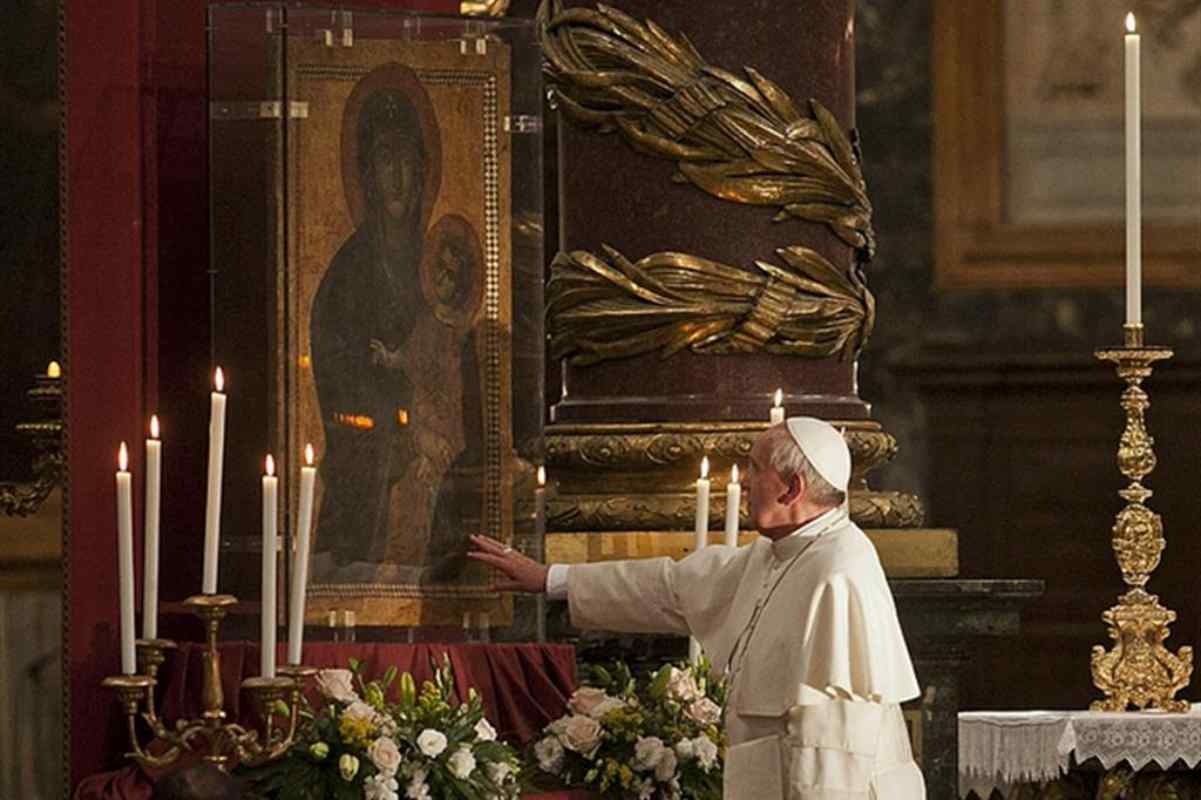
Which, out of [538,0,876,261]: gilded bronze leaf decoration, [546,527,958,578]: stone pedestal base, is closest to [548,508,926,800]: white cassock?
[546,527,958,578]: stone pedestal base

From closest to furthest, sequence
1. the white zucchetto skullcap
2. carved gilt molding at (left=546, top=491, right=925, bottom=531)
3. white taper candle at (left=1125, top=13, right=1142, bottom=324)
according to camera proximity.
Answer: the white zucchetto skullcap, carved gilt molding at (left=546, top=491, right=925, bottom=531), white taper candle at (left=1125, top=13, right=1142, bottom=324)

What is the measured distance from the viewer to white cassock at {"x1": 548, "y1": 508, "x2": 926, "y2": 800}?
6105 millimetres

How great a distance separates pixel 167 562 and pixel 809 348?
208 cm

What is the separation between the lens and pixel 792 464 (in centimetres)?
629

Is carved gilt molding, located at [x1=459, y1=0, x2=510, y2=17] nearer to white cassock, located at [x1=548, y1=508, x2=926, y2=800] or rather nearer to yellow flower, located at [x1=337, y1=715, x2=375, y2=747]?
white cassock, located at [x1=548, y1=508, x2=926, y2=800]

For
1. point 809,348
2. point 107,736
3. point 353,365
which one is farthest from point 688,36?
point 107,736

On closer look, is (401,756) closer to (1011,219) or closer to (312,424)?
(312,424)

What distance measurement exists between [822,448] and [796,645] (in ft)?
1.24

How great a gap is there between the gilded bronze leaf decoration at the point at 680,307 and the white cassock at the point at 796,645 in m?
1.07

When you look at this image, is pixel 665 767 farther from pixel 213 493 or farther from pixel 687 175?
pixel 687 175

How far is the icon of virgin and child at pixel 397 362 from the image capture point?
5.95 m

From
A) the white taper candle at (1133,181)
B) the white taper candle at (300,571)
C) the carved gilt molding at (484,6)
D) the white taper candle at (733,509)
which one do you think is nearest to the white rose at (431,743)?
the white taper candle at (300,571)

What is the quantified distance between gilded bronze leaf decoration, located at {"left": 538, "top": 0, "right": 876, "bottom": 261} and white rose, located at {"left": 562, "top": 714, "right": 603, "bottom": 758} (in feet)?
6.54

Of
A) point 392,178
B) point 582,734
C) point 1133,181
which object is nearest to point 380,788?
point 582,734
